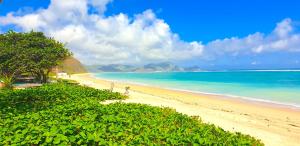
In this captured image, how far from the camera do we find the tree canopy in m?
46.2

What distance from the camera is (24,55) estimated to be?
46094 millimetres

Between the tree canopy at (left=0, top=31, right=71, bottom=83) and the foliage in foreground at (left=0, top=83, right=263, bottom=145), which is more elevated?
the tree canopy at (left=0, top=31, right=71, bottom=83)

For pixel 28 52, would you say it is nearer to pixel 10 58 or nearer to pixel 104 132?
pixel 10 58

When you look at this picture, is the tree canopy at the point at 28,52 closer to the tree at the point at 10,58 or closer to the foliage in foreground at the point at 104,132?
the tree at the point at 10,58

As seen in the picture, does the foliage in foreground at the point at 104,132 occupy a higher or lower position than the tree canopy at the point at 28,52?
lower

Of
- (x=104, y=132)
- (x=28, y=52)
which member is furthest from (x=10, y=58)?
(x=104, y=132)

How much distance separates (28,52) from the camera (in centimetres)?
4659

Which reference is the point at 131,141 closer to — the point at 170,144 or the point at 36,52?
the point at 170,144

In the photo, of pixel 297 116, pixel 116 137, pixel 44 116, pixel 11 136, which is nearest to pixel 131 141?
pixel 116 137

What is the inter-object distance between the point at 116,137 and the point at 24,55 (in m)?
38.7

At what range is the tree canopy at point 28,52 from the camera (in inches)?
1821

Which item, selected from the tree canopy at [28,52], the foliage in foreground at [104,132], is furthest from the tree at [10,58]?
the foliage in foreground at [104,132]

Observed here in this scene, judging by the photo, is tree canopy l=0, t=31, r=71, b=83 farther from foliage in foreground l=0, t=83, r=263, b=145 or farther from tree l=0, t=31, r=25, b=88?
foliage in foreground l=0, t=83, r=263, b=145

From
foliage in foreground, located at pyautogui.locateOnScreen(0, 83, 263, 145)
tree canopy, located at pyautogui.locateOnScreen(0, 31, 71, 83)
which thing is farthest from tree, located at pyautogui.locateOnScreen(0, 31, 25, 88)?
foliage in foreground, located at pyautogui.locateOnScreen(0, 83, 263, 145)
